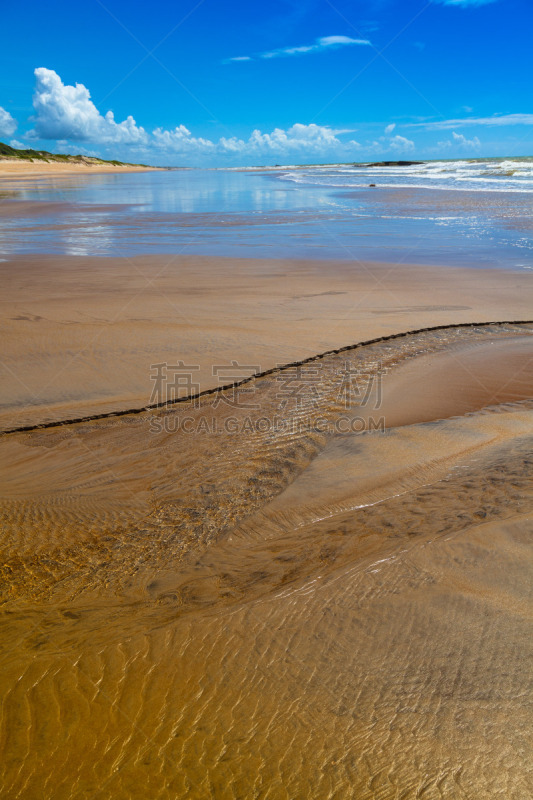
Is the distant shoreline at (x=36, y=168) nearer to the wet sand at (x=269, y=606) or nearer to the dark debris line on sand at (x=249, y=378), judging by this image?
the dark debris line on sand at (x=249, y=378)

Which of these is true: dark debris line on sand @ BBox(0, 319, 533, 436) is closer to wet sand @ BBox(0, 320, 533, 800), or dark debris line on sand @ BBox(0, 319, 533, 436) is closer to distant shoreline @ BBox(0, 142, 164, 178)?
wet sand @ BBox(0, 320, 533, 800)

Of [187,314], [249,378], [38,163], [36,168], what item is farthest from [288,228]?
[38,163]

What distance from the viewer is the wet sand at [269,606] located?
165 cm

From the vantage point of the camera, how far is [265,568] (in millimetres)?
2533

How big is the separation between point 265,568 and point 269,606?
286mm

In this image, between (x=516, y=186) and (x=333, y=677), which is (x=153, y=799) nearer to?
(x=333, y=677)

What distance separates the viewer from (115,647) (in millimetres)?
2061

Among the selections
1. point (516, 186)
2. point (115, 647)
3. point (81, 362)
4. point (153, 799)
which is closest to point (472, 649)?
point (153, 799)

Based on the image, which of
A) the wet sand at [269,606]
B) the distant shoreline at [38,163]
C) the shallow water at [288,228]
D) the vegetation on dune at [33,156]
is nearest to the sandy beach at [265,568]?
the wet sand at [269,606]

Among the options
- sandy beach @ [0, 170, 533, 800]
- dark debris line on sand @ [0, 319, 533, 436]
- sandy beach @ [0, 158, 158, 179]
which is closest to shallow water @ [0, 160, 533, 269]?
dark debris line on sand @ [0, 319, 533, 436]

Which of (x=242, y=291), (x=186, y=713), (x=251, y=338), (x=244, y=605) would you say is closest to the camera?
(x=186, y=713)

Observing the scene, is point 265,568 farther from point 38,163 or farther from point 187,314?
point 38,163

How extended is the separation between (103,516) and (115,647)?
1011mm

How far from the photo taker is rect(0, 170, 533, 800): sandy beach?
1666 millimetres
